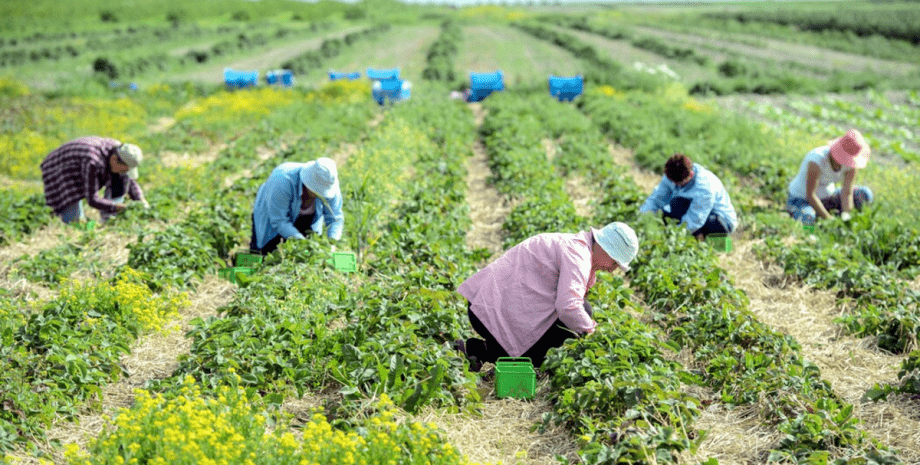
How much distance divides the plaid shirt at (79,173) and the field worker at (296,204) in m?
1.99

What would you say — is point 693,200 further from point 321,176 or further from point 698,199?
point 321,176

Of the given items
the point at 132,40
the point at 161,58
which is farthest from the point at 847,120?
the point at 132,40

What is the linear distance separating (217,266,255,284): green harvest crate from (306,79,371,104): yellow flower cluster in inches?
478

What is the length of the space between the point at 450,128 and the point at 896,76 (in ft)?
60.5

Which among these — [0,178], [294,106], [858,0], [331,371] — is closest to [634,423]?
[331,371]

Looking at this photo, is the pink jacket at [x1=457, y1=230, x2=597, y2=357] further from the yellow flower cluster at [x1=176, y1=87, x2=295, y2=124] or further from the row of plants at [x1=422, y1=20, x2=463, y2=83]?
the row of plants at [x1=422, y1=20, x2=463, y2=83]

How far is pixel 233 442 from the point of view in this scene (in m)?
3.60

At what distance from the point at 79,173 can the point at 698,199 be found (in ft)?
19.7

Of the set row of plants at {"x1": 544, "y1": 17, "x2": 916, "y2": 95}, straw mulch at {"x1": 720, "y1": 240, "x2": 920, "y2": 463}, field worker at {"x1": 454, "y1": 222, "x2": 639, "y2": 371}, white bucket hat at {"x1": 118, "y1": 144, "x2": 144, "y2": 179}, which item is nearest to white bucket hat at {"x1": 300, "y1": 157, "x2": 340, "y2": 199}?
field worker at {"x1": 454, "y1": 222, "x2": 639, "y2": 371}

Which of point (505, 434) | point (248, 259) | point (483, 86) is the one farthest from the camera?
point (483, 86)

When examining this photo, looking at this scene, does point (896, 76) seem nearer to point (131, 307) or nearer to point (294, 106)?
point (294, 106)

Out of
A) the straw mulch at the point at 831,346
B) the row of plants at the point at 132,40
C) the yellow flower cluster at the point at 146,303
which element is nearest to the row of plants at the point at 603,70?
the straw mulch at the point at 831,346

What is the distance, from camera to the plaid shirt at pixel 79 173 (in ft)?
25.3

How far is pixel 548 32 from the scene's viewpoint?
4594 cm
